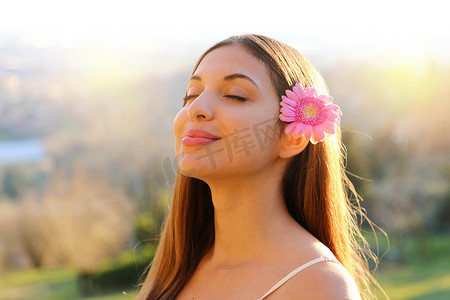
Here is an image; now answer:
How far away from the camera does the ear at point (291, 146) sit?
1.95m

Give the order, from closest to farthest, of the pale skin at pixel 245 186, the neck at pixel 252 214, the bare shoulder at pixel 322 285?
the bare shoulder at pixel 322 285, the pale skin at pixel 245 186, the neck at pixel 252 214

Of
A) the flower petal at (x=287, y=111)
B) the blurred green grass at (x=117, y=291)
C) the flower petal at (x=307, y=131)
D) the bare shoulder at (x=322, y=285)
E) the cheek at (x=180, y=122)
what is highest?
the flower petal at (x=287, y=111)

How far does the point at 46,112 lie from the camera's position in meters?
6.99

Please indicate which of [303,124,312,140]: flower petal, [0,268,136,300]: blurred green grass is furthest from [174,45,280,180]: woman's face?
[0,268,136,300]: blurred green grass

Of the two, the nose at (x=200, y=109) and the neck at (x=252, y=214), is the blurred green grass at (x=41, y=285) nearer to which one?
the neck at (x=252, y=214)

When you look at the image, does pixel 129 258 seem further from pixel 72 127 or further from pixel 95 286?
pixel 72 127

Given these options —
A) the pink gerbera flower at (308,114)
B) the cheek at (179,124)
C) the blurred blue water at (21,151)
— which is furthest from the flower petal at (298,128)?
the blurred blue water at (21,151)

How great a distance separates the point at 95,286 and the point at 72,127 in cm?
217

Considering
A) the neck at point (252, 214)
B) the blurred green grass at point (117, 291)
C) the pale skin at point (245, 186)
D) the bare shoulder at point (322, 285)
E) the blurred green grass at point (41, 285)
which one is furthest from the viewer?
the blurred green grass at point (41, 285)

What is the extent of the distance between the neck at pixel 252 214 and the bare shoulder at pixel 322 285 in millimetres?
205

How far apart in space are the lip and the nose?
5 cm

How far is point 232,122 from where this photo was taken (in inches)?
71.5

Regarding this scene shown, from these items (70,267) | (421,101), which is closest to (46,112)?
(70,267)

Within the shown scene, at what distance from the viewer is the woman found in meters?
1.81
